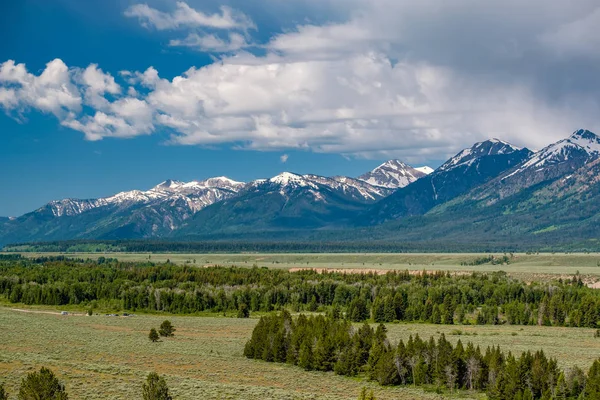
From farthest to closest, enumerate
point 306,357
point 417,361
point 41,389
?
point 306,357, point 417,361, point 41,389

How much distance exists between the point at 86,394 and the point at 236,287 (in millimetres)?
113939

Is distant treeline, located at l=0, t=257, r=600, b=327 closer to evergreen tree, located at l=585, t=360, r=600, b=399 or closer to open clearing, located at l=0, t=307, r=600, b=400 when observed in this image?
open clearing, located at l=0, t=307, r=600, b=400

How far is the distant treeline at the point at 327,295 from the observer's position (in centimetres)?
13400

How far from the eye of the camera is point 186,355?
3278 inches

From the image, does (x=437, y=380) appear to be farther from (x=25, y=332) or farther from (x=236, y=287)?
(x=236, y=287)

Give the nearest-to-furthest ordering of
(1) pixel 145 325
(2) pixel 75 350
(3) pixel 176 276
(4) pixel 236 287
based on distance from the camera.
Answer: (2) pixel 75 350 < (1) pixel 145 325 < (4) pixel 236 287 < (3) pixel 176 276

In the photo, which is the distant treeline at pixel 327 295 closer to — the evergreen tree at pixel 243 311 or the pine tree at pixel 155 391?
the evergreen tree at pixel 243 311

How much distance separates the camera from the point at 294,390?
214ft

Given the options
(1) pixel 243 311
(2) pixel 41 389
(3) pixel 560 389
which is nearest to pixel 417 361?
(3) pixel 560 389

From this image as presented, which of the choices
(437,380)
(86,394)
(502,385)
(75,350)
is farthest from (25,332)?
(502,385)

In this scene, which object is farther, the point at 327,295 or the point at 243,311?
the point at 327,295

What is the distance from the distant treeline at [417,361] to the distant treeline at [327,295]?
148 ft

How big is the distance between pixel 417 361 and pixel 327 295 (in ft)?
303

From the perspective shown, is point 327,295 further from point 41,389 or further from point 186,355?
point 41,389
